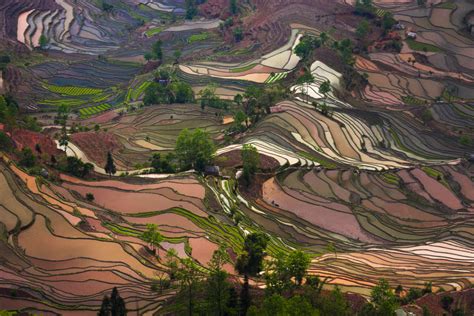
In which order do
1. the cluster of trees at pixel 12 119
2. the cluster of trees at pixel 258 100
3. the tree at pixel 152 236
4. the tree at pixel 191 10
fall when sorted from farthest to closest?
the tree at pixel 191 10 < the cluster of trees at pixel 258 100 < the cluster of trees at pixel 12 119 < the tree at pixel 152 236

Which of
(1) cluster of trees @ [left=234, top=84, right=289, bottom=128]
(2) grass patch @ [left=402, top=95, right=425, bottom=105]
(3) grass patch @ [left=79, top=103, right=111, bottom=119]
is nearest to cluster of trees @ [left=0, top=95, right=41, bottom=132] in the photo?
(3) grass patch @ [left=79, top=103, right=111, bottom=119]

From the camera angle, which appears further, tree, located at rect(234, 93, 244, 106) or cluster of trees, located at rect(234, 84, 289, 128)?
tree, located at rect(234, 93, 244, 106)

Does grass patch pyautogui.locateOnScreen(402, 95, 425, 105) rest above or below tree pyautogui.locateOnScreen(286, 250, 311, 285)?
above

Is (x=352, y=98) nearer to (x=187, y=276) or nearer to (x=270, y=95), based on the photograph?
(x=270, y=95)

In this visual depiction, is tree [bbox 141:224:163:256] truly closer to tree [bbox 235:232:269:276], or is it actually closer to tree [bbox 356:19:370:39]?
tree [bbox 235:232:269:276]

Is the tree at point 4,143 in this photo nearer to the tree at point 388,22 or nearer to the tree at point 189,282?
the tree at point 189,282

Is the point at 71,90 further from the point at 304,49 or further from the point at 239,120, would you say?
the point at 304,49

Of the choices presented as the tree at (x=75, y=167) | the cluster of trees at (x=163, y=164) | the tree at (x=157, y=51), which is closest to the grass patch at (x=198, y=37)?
the tree at (x=157, y=51)
